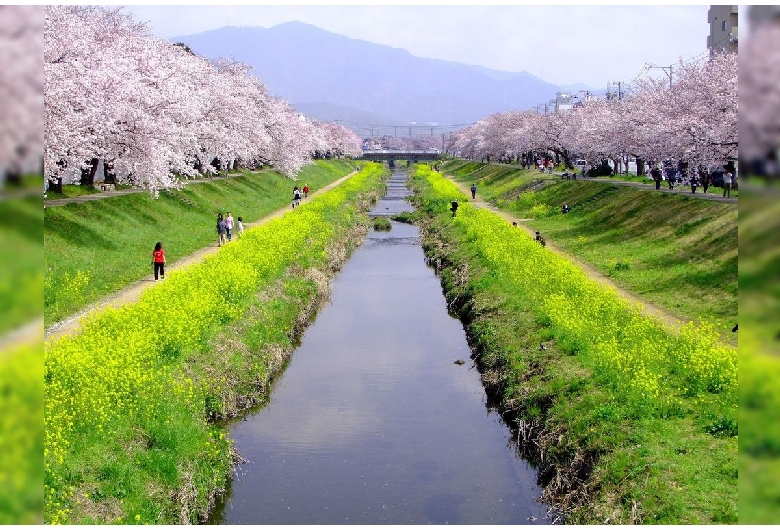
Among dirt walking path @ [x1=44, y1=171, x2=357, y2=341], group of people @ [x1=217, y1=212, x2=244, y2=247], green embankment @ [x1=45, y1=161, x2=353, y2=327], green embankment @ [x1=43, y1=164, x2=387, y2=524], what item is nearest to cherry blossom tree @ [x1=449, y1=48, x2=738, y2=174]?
green embankment @ [x1=43, y1=164, x2=387, y2=524]

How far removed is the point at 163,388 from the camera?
1309cm

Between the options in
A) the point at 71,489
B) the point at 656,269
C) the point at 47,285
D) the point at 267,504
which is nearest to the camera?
the point at 71,489

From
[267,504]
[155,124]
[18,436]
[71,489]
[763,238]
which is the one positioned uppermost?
[155,124]

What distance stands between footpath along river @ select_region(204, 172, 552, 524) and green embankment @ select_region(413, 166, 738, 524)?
65 cm

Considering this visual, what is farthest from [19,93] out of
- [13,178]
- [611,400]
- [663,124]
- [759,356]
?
[663,124]

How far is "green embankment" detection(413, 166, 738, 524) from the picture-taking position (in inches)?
397

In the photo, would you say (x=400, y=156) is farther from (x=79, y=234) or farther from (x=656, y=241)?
(x=79, y=234)

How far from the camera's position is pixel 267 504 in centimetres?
1217

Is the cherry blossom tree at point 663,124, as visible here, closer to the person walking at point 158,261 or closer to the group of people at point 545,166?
the group of people at point 545,166

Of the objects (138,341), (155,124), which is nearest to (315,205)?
(155,124)

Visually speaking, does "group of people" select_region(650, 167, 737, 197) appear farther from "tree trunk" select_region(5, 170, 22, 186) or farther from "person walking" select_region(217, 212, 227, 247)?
"tree trunk" select_region(5, 170, 22, 186)

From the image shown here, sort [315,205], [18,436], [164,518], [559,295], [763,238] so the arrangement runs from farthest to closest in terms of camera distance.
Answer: [315,205]
[559,295]
[164,518]
[18,436]
[763,238]

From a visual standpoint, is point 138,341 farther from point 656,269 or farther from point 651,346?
point 656,269

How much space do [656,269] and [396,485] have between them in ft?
48.3
